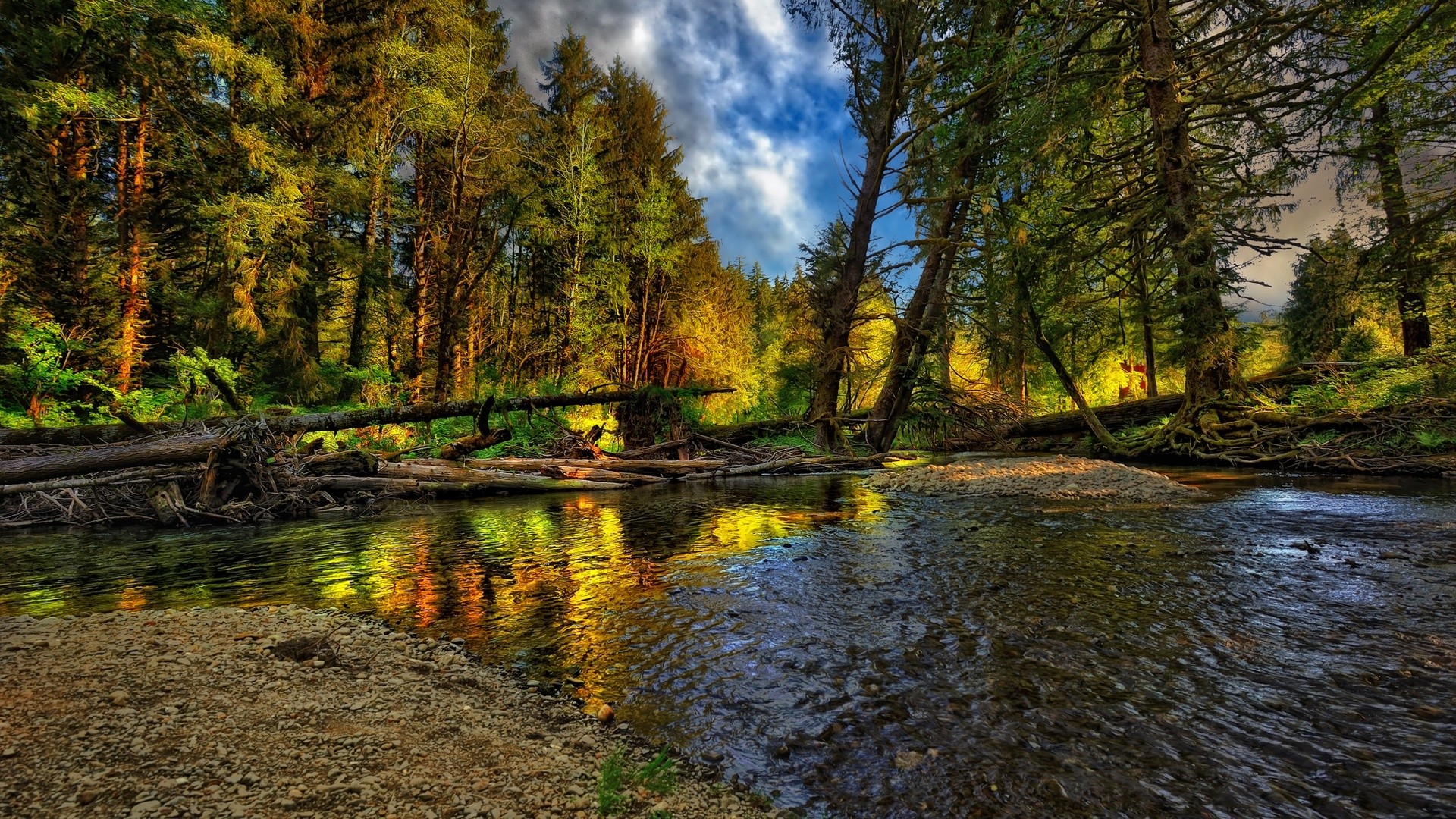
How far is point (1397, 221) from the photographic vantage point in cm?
953

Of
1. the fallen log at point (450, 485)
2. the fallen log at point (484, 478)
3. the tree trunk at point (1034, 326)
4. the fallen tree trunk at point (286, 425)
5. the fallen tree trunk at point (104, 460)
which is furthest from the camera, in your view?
the tree trunk at point (1034, 326)

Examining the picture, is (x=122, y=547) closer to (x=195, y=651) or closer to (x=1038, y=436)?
(x=195, y=651)

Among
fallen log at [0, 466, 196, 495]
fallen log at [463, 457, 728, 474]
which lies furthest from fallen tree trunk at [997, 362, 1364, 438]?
fallen log at [0, 466, 196, 495]

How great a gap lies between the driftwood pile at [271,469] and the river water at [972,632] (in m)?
2.00

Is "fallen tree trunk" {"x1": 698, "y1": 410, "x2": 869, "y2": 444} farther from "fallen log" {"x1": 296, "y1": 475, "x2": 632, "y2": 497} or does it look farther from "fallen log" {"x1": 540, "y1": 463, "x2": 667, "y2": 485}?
"fallen log" {"x1": 296, "y1": 475, "x2": 632, "y2": 497}

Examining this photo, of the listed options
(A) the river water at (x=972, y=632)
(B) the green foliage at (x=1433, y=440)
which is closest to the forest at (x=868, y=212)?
(B) the green foliage at (x=1433, y=440)

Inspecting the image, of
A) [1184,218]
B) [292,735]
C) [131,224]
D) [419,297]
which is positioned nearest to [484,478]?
[292,735]

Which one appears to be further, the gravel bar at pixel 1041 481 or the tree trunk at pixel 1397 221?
the tree trunk at pixel 1397 221

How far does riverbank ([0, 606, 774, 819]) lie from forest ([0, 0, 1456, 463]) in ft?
31.9

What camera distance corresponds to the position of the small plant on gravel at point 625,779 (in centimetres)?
163

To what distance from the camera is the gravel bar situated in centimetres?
781

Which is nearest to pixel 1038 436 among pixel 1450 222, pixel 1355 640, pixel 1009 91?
pixel 1450 222

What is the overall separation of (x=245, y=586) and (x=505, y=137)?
18715 mm

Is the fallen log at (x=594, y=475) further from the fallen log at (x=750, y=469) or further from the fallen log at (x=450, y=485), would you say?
the fallen log at (x=750, y=469)
